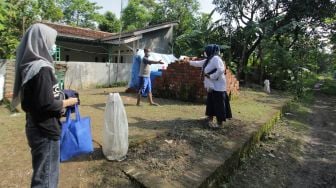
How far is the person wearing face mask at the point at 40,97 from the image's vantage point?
2.23 metres

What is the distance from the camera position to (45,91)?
2.23 m

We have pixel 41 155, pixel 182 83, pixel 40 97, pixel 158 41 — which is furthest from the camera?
pixel 158 41

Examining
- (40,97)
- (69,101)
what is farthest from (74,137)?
(40,97)

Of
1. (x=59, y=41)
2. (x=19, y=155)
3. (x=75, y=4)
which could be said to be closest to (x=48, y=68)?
(x=19, y=155)

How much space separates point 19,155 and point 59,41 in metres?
12.6

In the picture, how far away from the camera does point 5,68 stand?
27.7 feet

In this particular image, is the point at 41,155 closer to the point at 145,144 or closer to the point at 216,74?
the point at 145,144

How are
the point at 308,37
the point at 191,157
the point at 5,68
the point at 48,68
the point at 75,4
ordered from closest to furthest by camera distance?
the point at 48,68
the point at 191,157
the point at 5,68
the point at 308,37
the point at 75,4

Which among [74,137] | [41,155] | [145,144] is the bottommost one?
[145,144]

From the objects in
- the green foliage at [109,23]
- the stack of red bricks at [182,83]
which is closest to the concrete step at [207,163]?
A: the stack of red bricks at [182,83]

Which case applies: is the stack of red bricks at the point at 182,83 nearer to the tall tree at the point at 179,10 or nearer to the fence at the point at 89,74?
the fence at the point at 89,74

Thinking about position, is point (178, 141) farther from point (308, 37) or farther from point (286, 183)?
point (308, 37)

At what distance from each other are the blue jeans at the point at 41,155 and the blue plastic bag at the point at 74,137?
1.08 meters

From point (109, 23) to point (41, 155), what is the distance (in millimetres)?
33337
